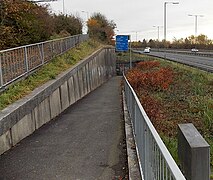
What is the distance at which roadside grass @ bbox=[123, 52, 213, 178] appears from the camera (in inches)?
309

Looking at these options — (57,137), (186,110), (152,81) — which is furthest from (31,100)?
(152,81)

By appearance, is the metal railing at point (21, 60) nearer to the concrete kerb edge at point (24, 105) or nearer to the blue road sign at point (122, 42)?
the concrete kerb edge at point (24, 105)

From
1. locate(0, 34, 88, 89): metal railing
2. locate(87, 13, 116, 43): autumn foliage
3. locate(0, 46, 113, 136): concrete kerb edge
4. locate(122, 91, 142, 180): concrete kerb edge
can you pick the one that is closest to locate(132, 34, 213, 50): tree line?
locate(87, 13, 116, 43): autumn foliage

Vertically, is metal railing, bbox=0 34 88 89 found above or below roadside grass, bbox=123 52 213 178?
above

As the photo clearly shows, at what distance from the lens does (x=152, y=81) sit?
1543cm

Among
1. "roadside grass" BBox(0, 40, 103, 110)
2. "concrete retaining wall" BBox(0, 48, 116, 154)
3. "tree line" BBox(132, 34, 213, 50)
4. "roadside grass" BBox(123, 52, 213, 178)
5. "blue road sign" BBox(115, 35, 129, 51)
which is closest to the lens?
"concrete retaining wall" BBox(0, 48, 116, 154)

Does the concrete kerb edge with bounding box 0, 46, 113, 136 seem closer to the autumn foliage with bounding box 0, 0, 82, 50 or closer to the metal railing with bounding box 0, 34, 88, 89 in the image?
the metal railing with bounding box 0, 34, 88, 89

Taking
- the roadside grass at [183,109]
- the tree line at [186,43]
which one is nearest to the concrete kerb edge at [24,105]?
the roadside grass at [183,109]

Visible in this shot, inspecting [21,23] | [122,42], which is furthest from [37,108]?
[122,42]

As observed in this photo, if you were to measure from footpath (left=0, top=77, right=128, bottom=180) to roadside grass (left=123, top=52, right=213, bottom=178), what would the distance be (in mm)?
1115

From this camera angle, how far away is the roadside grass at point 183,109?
7847 mm

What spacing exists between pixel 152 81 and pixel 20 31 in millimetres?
7733

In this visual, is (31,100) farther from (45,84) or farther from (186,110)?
(186,110)

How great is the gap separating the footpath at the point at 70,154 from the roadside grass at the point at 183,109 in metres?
1.11
